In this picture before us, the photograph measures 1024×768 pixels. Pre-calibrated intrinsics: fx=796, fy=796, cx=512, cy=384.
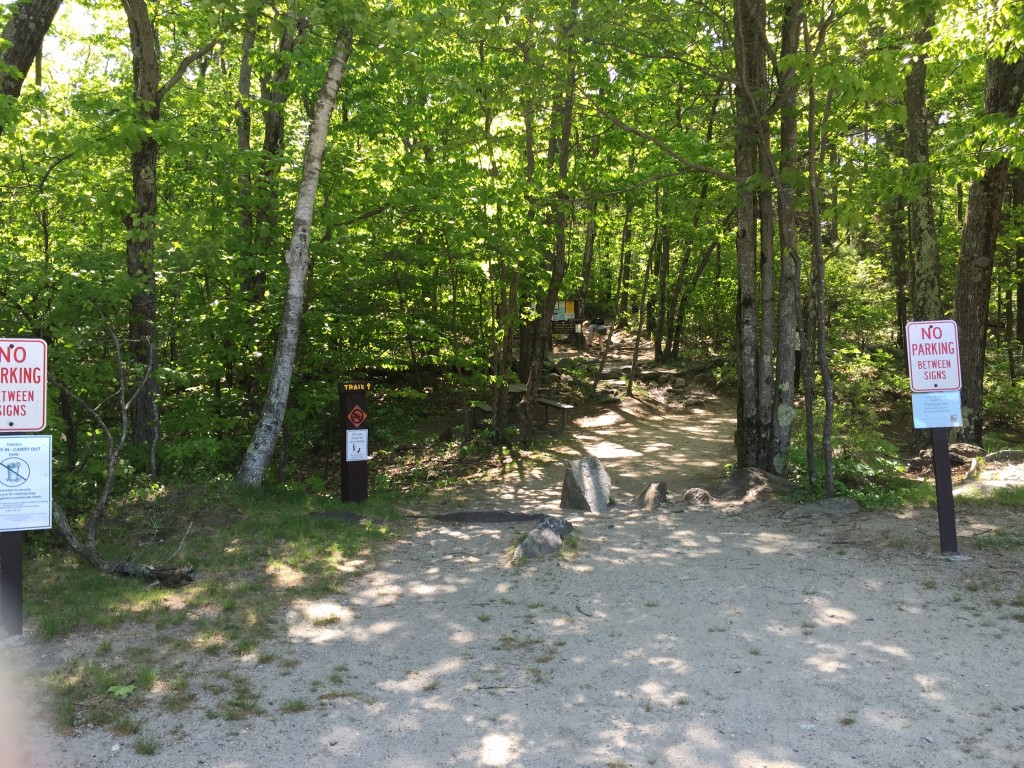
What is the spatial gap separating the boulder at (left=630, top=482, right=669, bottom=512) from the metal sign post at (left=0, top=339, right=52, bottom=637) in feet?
20.9

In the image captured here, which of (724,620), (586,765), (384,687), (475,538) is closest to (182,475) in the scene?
(475,538)

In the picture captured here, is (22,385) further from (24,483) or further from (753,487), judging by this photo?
(753,487)

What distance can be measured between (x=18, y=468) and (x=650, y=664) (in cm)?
385

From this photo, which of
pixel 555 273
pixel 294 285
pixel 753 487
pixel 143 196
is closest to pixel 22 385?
pixel 294 285

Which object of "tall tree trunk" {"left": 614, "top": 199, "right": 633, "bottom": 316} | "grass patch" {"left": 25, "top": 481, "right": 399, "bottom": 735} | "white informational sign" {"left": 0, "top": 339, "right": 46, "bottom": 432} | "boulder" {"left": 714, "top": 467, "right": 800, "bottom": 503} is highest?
"tall tree trunk" {"left": 614, "top": 199, "right": 633, "bottom": 316}

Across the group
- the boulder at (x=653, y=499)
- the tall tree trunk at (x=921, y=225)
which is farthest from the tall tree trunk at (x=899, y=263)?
the boulder at (x=653, y=499)

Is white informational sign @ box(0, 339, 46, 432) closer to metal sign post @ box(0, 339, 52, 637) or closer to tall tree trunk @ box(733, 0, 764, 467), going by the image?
metal sign post @ box(0, 339, 52, 637)

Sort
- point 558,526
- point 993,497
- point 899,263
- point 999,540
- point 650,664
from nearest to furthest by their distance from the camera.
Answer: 1. point 650,664
2. point 999,540
3. point 558,526
4. point 993,497
5. point 899,263

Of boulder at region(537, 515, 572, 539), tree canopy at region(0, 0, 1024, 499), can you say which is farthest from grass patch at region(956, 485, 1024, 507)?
boulder at region(537, 515, 572, 539)

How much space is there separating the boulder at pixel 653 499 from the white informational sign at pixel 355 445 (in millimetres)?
3377

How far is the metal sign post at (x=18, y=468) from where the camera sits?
4.65m

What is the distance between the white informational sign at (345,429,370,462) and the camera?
31.7 ft

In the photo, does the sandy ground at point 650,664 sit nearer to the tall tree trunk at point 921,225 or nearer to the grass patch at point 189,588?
the grass patch at point 189,588

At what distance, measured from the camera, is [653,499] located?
9.46m
